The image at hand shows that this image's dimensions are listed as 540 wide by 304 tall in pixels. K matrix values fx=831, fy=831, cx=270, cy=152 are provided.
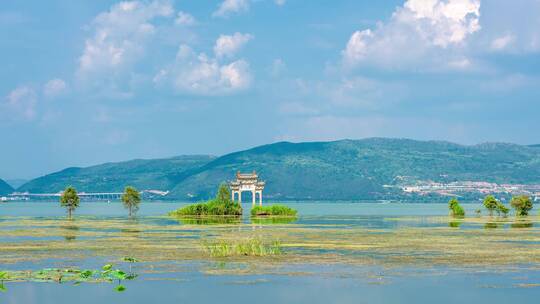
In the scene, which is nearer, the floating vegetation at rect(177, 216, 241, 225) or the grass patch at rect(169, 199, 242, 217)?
the floating vegetation at rect(177, 216, 241, 225)

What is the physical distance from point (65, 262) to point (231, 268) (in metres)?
9.30

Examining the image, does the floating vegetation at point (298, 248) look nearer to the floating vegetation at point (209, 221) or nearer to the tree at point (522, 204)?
the floating vegetation at point (209, 221)

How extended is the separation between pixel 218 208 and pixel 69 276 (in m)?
84.2

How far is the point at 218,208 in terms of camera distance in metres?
122

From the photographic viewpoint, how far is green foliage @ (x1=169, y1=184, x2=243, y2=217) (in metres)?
122

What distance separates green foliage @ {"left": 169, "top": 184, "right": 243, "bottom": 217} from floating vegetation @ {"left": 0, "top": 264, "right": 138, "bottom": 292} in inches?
3264

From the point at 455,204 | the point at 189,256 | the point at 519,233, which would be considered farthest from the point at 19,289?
the point at 455,204

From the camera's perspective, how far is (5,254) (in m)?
48.5

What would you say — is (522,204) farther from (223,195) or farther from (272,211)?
(223,195)

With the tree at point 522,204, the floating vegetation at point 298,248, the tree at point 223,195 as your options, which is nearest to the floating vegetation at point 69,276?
the floating vegetation at point 298,248

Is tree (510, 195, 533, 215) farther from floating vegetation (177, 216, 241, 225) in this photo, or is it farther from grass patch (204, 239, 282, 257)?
grass patch (204, 239, 282, 257)

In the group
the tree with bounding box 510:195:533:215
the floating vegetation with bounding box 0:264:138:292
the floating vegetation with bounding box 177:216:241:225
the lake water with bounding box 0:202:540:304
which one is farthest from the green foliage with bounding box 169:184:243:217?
the floating vegetation with bounding box 0:264:138:292

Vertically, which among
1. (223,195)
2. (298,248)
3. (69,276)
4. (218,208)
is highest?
(223,195)

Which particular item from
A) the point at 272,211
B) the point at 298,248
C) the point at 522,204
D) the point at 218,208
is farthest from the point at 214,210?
the point at 298,248
